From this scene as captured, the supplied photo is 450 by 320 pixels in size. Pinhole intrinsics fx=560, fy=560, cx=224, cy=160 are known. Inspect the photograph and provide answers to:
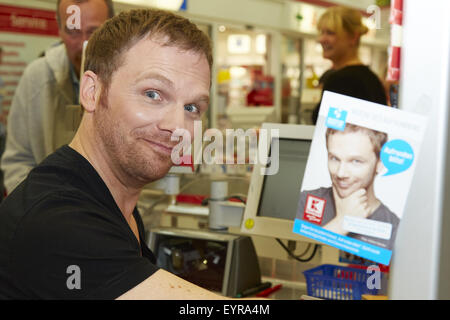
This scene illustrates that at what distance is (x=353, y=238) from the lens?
0.83m

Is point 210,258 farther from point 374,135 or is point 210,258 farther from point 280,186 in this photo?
point 374,135

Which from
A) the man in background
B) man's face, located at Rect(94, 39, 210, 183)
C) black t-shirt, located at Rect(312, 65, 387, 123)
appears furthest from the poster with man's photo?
black t-shirt, located at Rect(312, 65, 387, 123)

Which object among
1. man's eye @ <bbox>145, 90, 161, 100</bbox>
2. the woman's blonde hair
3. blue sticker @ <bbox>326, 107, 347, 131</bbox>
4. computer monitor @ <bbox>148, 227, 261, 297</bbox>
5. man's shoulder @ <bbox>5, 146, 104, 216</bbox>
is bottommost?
computer monitor @ <bbox>148, 227, 261, 297</bbox>

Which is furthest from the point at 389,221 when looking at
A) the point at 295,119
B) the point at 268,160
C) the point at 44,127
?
the point at 295,119

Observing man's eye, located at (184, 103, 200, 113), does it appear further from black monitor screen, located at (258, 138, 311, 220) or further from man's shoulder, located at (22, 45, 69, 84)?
man's shoulder, located at (22, 45, 69, 84)

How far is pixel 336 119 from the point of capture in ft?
2.74

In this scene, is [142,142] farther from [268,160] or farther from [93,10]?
[93,10]

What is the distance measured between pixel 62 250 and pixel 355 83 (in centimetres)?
184

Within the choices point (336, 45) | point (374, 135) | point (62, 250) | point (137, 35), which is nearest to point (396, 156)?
point (374, 135)

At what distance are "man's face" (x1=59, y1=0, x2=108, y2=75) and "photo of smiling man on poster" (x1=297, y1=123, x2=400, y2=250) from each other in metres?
1.48

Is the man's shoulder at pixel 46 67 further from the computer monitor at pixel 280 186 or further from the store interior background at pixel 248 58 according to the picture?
the computer monitor at pixel 280 186

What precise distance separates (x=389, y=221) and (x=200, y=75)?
1.94ft

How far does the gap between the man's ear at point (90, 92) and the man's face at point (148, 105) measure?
4 cm

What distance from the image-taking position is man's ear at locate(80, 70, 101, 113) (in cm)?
125
